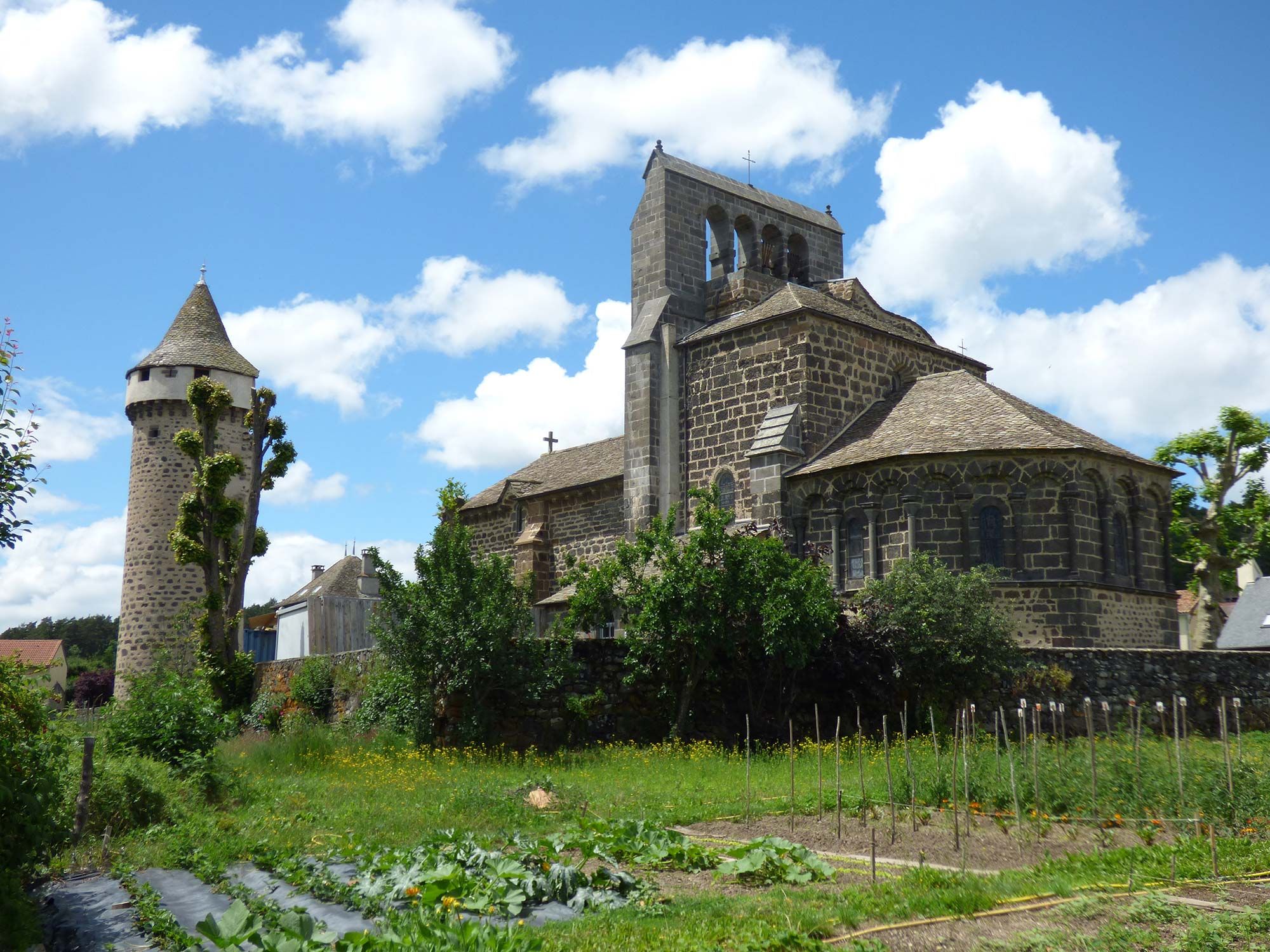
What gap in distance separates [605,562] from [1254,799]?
39.7 ft

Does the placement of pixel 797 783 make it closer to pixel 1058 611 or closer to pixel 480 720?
pixel 480 720

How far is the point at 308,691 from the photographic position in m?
26.4

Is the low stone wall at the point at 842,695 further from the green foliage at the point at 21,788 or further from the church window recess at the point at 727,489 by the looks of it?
the green foliage at the point at 21,788

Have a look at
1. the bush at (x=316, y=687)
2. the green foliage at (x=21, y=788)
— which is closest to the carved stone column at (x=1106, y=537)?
the bush at (x=316, y=687)

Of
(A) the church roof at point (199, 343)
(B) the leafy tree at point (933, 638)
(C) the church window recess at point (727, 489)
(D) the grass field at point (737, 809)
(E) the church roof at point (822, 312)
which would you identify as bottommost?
(D) the grass field at point (737, 809)

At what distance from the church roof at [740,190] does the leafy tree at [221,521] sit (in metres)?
12.4

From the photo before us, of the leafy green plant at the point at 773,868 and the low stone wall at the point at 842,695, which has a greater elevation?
the low stone wall at the point at 842,695

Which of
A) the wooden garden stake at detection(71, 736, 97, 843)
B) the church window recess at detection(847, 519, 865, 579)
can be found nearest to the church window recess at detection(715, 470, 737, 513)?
the church window recess at detection(847, 519, 865, 579)

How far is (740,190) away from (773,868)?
80.8 ft

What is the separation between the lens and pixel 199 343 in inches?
1583

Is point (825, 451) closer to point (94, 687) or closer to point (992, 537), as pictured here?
point (992, 537)

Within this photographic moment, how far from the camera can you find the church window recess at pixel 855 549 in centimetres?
2317

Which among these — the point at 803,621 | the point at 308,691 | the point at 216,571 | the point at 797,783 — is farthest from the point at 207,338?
the point at 797,783

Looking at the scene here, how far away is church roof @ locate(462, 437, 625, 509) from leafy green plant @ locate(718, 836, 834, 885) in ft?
69.9
